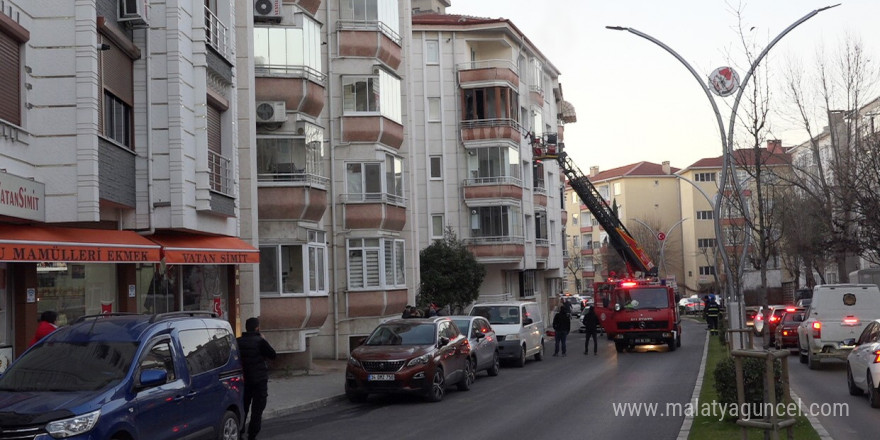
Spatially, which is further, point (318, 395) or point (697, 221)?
point (697, 221)

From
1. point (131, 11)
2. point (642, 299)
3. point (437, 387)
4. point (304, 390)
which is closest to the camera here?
point (131, 11)

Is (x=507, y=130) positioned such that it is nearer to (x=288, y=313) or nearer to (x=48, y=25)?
(x=288, y=313)

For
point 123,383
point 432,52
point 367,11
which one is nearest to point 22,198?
point 123,383

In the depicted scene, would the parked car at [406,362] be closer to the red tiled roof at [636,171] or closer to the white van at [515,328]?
the white van at [515,328]

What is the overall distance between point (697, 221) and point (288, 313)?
294 ft

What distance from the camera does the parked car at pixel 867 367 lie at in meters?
15.7

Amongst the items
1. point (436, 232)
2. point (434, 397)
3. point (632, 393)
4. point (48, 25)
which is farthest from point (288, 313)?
point (436, 232)

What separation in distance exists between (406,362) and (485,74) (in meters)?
32.2

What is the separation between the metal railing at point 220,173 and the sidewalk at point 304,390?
458 cm

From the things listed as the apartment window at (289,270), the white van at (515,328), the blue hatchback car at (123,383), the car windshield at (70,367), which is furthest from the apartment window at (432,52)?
the car windshield at (70,367)

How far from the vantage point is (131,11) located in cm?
1778

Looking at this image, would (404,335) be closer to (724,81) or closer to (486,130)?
(724,81)

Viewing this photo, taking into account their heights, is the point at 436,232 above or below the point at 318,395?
above

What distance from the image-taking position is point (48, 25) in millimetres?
15609
